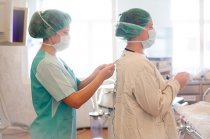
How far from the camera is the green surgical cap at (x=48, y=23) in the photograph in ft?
4.63

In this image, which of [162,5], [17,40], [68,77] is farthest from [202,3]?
[68,77]

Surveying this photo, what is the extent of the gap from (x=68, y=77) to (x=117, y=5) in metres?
2.67

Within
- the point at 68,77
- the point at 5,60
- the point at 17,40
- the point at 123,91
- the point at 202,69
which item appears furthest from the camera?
the point at 202,69

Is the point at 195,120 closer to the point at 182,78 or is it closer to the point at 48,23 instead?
the point at 182,78

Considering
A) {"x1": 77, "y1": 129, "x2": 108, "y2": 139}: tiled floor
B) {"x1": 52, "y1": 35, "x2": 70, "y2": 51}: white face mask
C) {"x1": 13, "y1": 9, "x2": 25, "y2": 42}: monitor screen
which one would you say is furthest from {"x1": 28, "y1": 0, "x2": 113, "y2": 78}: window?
{"x1": 52, "y1": 35, "x2": 70, "y2": 51}: white face mask

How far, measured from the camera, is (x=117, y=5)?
3.85 meters

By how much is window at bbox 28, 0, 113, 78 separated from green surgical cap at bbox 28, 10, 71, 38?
2287 mm

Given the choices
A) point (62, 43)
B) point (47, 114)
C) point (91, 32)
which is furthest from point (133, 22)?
point (91, 32)

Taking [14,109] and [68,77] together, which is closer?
[68,77]

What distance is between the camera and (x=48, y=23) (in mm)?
1418

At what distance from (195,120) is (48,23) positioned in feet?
3.99

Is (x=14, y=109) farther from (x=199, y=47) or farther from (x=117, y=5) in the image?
(x=199, y=47)

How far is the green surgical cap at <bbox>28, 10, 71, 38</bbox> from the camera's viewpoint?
1.41 meters

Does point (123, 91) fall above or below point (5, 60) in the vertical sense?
below
